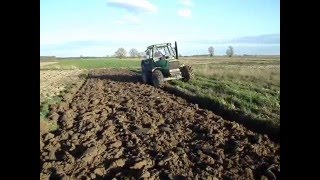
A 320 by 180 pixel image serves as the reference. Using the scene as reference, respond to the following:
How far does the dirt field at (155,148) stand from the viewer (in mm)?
5281

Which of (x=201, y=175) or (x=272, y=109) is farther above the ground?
(x=272, y=109)

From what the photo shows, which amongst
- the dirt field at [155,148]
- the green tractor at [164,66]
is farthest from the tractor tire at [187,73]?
the dirt field at [155,148]

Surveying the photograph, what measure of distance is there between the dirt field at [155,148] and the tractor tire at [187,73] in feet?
21.3

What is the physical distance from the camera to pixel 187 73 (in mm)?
16516

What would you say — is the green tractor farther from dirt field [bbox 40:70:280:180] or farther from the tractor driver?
dirt field [bbox 40:70:280:180]

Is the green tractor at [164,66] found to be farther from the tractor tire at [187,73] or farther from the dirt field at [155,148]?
the dirt field at [155,148]

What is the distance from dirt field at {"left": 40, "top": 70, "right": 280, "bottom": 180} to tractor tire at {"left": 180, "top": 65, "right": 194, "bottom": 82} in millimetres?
6480

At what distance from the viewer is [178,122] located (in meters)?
8.45

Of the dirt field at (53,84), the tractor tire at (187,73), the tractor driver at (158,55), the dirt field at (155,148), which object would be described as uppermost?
the tractor driver at (158,55)

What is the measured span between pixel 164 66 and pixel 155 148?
9.85 m
